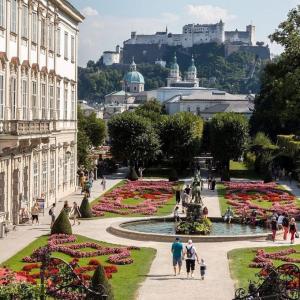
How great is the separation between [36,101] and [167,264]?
737 inches

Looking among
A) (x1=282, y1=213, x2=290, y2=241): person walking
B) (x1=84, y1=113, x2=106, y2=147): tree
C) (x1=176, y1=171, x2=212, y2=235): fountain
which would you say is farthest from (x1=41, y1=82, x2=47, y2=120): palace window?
(x1=84, y1=113, x2=106, y2=147): tree

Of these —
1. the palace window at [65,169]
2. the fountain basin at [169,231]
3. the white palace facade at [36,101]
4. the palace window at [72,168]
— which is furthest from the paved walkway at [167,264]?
the palace window at [72,168]

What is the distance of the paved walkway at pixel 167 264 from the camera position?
24.0 m

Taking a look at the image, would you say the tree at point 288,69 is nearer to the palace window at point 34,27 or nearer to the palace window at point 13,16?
the palace window at point 34,27

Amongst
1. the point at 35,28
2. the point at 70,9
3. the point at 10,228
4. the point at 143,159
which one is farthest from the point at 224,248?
the point at 143,159

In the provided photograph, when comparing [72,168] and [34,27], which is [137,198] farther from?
[34,27]

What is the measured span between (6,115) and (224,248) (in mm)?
12695

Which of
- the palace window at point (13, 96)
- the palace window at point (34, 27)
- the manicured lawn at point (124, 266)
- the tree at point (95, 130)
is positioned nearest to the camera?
the manicured lawn at point (124, 266)

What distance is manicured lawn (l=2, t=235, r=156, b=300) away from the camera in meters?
24.3

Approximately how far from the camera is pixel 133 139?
258 ft

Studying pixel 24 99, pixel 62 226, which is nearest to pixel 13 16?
pixel 24 99

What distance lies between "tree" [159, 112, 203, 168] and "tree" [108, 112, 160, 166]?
2978 millimetres

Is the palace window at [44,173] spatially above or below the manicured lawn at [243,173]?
above

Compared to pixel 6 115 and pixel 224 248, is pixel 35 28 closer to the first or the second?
pixel 6 115
